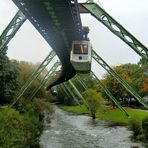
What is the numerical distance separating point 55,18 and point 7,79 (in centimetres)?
3433

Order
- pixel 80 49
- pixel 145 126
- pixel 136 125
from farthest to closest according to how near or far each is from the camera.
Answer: pixel 136 125
pixel 145 126
pixel 80 49

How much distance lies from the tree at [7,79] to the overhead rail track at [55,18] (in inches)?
899

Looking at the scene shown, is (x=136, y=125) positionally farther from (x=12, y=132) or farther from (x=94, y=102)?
(x=94, y=102)

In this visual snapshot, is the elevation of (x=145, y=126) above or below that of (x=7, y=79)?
below

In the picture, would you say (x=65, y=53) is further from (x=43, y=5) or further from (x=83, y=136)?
(x=43, y=5)

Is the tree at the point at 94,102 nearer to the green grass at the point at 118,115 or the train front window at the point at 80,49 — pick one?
the green grass at the point at 118,115

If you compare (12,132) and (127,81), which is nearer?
(12,132)

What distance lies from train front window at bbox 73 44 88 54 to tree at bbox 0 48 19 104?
25.8m

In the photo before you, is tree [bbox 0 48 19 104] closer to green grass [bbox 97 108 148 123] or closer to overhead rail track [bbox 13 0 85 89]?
green grass [bbox 97 108 148 123]

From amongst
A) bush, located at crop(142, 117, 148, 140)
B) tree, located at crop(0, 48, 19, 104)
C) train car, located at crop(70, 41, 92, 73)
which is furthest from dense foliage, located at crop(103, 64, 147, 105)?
train car, located at crop(70, 41, 92, 73)

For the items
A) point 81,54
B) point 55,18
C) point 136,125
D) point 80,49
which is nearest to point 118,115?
point 136,125

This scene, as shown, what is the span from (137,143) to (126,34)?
1556 cm

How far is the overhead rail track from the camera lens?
22719mm

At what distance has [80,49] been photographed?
102 feet
